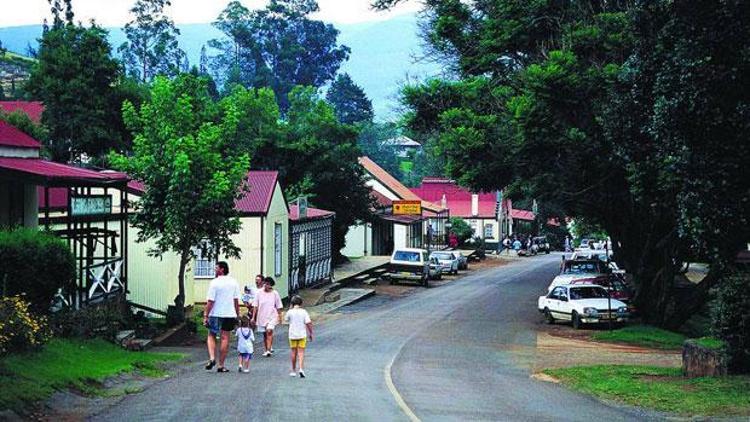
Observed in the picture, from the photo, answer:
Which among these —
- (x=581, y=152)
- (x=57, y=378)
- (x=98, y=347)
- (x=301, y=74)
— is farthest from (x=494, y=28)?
(x=301, y=74)

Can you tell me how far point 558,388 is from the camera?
61.9 feet

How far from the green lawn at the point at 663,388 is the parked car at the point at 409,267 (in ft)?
105

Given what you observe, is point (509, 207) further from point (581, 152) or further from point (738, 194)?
point (738, 194)

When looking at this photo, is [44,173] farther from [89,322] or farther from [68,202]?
[89,322]

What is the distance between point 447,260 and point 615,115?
142 feet

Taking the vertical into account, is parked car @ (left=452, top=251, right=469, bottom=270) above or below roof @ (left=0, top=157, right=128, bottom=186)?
below

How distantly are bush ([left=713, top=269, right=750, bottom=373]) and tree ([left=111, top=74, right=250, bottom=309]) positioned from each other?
41.6ft

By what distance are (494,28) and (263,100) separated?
2497cm

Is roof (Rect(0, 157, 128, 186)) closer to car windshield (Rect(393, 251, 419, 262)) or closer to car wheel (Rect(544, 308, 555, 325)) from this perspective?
car wheel (Rect(544, 308, 555, 325))

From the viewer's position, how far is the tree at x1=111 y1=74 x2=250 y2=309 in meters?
26.7

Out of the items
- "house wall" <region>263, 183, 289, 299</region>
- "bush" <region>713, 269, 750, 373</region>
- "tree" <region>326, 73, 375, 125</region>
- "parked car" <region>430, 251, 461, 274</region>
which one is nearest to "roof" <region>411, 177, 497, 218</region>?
"parked car" <region>430, 251, 461, 274</region>

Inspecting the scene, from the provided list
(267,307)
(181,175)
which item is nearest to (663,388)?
(267,307)

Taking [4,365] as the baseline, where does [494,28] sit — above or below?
above

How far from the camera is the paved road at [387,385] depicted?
1416 centimetres
